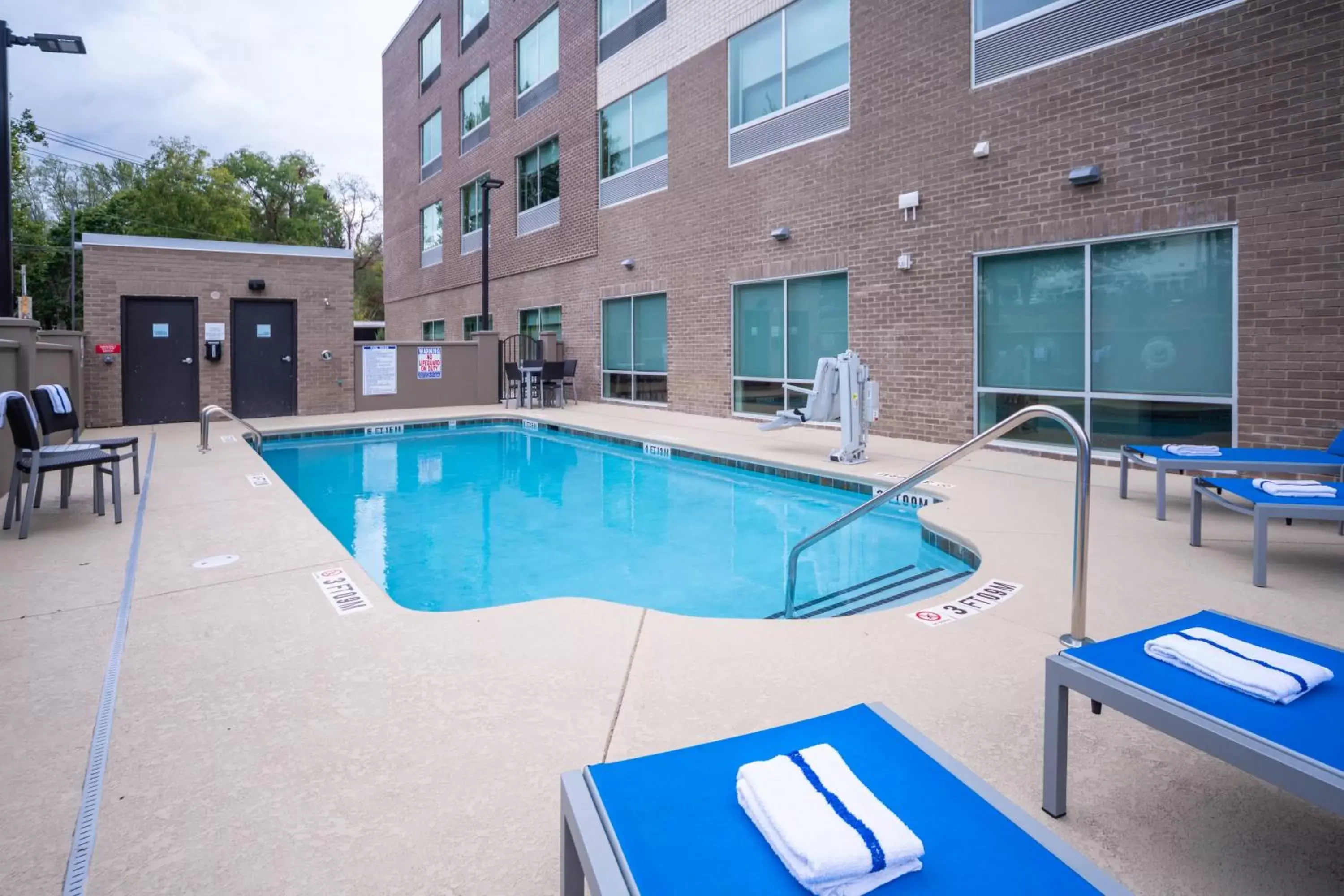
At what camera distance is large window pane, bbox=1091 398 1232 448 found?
6.24 m

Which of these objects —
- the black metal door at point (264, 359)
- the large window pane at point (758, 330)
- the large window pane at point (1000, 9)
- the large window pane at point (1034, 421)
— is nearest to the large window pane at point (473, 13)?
the black metal door at point (264, 359)

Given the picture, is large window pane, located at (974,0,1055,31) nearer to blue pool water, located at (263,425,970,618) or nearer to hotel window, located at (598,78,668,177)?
blue pool water, located at (263,425,970,618)

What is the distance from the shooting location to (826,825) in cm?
113

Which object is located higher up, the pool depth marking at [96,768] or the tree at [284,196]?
the tree at [284,196]

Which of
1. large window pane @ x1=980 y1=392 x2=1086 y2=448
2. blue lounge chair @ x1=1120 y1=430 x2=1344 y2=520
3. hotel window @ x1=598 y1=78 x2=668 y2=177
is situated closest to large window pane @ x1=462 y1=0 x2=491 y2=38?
hotel window @ x1=598 y1=78 x2=668 y2=177

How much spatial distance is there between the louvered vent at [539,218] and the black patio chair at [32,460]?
37.4 ft

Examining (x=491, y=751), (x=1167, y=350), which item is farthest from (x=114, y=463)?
(x=1167, y=350)

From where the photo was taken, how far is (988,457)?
24.9 feet

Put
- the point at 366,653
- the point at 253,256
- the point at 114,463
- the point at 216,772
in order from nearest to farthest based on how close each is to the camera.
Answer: the point at 216,772 < the point at 366,653 < the point at 114,463 < the point at 253,256

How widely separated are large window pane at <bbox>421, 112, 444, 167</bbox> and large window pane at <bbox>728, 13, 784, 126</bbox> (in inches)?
471

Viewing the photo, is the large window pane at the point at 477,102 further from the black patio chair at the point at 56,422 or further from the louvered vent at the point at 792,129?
the black patio chair at the point at 56,422

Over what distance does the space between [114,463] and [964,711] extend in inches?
208

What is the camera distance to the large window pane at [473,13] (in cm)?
1825

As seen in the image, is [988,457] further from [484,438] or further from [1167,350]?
[484,438]
